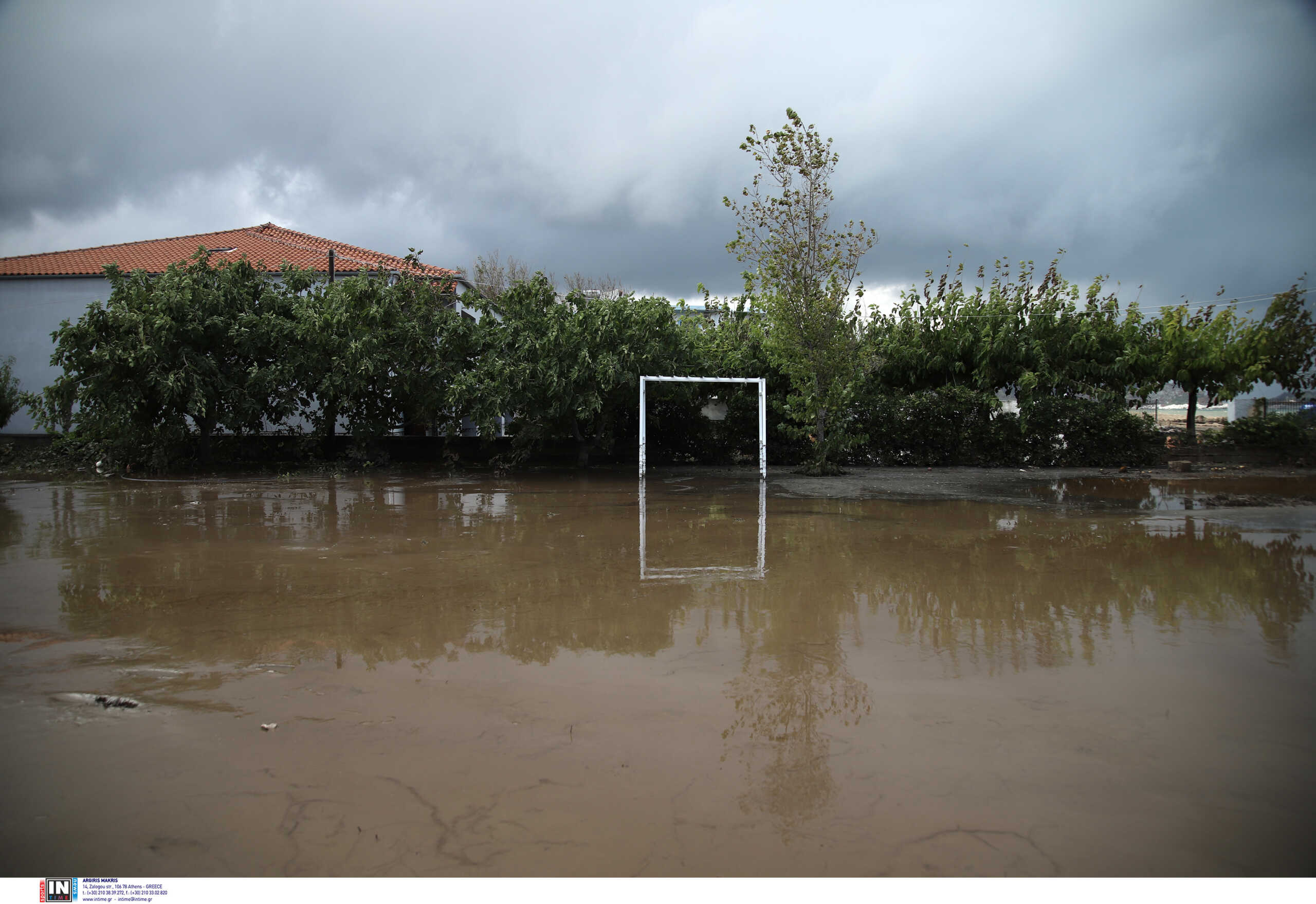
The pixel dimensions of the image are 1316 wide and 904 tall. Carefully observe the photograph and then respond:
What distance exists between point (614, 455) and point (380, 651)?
601 inches

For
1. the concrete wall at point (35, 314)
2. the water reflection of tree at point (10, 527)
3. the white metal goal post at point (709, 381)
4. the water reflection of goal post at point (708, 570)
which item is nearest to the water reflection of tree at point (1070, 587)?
the water reflection of goal post at point (708, 570)

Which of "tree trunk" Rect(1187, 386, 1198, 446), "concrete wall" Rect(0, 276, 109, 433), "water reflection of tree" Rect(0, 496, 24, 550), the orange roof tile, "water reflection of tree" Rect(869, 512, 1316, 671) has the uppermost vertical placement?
the orange roof tile

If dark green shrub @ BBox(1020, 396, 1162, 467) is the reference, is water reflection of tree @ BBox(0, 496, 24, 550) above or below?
below

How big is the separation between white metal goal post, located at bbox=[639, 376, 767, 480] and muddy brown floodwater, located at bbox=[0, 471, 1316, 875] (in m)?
8.15

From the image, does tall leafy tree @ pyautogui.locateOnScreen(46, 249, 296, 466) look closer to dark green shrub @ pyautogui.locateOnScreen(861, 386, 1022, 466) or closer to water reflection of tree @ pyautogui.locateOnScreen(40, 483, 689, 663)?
water reflection of tree @ pyautogui.locateOnScreen(40, 483, 689, 663)

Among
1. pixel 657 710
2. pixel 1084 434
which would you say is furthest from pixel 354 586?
pixel 1084 434

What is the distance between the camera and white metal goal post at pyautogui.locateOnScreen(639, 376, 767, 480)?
16.1 meters

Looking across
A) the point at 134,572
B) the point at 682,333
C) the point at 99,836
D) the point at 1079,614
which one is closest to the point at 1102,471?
the point at 682,333

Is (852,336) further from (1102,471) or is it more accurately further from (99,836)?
(99,836)

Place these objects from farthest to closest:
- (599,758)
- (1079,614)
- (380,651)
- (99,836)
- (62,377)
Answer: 1. (62,377)
2. (1079,614)
3. (380,651)
4. (599,758)
5. (99,836)

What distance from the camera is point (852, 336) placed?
16.7 meters

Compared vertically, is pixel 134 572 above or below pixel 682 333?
below
